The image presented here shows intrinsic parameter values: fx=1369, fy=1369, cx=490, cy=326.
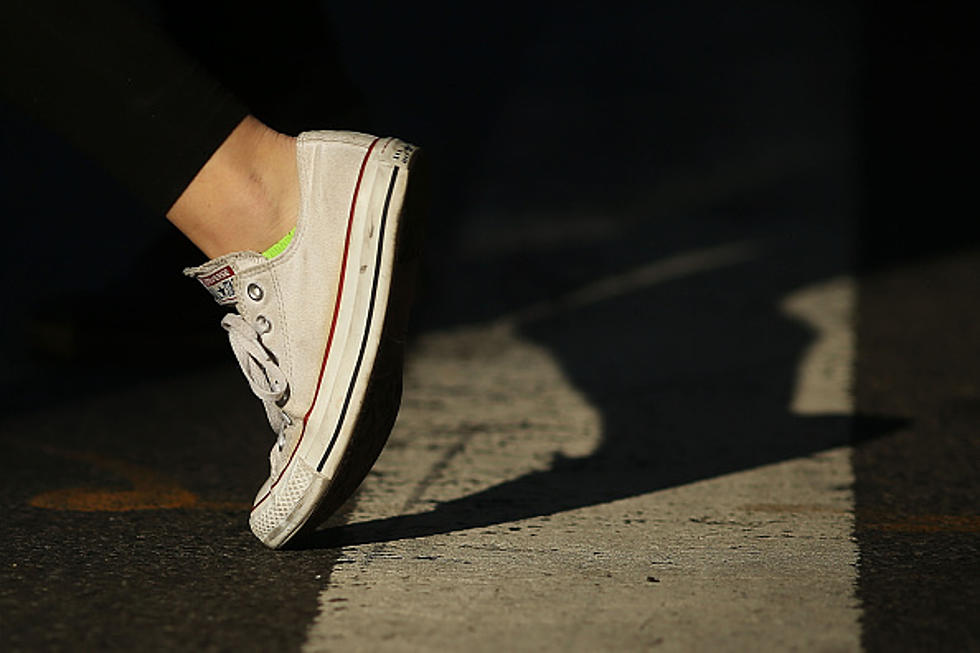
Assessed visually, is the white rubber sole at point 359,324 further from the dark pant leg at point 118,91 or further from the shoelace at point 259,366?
the dark pant leg at point 118,91

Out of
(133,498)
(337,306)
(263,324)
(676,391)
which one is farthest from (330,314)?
(676,391)

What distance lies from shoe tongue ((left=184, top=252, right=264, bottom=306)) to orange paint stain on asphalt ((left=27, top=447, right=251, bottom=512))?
16.1 inches

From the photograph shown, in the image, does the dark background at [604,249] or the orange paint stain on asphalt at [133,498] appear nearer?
the dark background at [604,249]

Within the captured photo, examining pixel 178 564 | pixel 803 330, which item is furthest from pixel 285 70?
pixel 178 564

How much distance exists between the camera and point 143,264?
11.0 ft

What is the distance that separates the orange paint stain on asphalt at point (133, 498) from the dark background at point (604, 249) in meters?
0.05

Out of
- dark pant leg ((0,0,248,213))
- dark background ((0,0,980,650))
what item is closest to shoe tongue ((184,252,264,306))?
dark pant leg ((0,0,248,213))

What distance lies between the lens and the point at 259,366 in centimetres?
195

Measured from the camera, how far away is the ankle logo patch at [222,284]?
192 cm

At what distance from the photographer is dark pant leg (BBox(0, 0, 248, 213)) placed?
5.86ft

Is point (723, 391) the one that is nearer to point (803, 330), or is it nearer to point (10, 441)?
point (803, 330)

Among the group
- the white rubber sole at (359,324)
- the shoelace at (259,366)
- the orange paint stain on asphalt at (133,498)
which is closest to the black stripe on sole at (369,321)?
the white rubber sole at (359,324)

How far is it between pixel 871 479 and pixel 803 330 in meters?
1.02

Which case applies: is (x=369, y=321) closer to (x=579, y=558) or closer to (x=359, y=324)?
(x=359, y=324)
